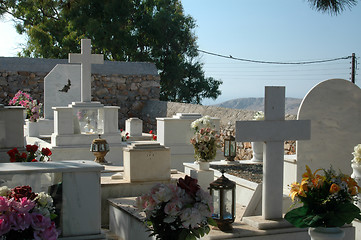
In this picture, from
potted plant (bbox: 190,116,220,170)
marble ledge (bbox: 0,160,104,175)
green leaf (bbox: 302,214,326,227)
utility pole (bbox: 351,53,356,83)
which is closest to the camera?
green leaf (bbox: 302,214,326,227)

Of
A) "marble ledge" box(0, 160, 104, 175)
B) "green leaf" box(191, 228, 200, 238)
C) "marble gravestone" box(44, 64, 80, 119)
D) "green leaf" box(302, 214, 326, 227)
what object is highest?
"marble gravestone" box(44, 64, 80, 119)

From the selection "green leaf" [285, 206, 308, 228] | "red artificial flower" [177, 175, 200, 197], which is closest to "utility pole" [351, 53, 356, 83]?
"green leaf" [285, 206, 308, 228]

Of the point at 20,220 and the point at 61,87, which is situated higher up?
the point at 61,87

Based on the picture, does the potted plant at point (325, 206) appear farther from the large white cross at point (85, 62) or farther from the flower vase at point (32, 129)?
the flower vase at point (32, 129)

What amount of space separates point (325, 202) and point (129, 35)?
18.6m

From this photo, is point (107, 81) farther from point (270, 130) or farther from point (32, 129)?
point (270, 130)

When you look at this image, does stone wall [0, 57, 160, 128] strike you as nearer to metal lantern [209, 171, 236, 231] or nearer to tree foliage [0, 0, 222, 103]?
tree foliage [0, 0, 222, 103]

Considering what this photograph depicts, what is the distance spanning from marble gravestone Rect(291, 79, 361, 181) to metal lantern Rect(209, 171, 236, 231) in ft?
4.87

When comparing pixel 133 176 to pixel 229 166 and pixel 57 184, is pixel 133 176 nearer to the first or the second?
pixel 229 166

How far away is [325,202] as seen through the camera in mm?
3611

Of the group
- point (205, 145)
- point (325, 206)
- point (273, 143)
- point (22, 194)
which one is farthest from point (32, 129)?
point (325, 206)

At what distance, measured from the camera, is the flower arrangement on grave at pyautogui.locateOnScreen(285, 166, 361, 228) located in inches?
142

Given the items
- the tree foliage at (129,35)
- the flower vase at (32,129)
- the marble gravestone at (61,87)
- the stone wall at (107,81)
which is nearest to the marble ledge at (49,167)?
the flower vase at (32,129)

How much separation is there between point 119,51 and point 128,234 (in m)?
17.1
